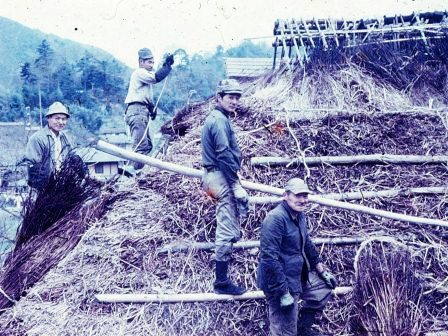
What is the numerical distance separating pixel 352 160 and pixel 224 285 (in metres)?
2.44

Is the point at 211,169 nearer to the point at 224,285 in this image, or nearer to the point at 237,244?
the point at 237,244

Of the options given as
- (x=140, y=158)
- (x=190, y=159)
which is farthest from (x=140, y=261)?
(x=190, y=159)

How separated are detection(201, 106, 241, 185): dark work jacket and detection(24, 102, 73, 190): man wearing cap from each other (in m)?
2.26

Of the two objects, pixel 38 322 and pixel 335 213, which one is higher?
pixel 335 213

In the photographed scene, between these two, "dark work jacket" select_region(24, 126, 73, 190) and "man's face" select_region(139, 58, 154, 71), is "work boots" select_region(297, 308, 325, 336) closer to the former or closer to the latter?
"dark work jacket" select_region(24, 126, 73, 190)

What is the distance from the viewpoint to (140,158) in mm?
5379

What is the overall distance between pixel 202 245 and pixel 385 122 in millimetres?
3277

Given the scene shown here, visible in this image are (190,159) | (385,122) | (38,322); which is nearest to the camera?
(38,322)

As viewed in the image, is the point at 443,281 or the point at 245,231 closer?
the point at 443,281

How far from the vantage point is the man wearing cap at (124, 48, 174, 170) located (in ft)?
22.4

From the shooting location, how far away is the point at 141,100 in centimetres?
700

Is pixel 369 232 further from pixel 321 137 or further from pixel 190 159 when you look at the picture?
pixel 190 159

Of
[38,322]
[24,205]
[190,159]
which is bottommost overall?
[38,322]

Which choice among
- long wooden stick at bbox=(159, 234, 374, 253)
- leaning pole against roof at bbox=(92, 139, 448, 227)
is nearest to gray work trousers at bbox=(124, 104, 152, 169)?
leaning pole against roof at bbox=(92, 139, 448, 227)
